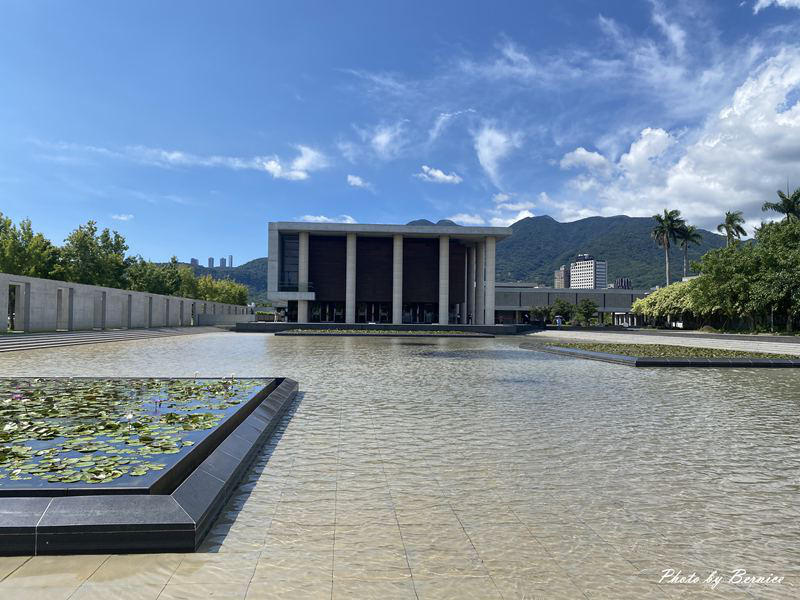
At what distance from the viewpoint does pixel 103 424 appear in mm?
6434

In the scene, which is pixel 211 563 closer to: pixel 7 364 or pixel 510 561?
pixel 510 561

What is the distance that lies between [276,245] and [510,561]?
183 ft

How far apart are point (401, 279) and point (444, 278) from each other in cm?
489

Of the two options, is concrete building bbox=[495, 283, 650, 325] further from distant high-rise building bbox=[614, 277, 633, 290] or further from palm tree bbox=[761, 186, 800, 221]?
distant high-rise building bbox=[614, 277, 633, 290]

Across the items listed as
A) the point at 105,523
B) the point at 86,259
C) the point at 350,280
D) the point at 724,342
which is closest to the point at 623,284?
the point at 350,280

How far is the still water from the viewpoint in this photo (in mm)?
3389

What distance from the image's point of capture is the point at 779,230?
47844mm

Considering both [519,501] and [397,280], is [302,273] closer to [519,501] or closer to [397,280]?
[397,280]

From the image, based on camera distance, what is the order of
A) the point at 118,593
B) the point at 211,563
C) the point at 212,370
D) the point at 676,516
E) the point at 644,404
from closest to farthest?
1. the point at 118,593
2. the point at 211,563
3. the point at 676,516
4. the point at 644,404
5. the point at 212,370

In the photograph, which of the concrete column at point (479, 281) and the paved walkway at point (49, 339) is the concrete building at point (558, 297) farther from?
the paved walkway at point (49, 339)

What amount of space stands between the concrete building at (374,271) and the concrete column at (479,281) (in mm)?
119

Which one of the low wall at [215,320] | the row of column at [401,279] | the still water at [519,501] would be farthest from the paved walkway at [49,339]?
the low wall at [215,320]

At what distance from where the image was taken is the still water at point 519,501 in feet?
11.1

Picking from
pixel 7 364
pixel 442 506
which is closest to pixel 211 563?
pixel 442 506
